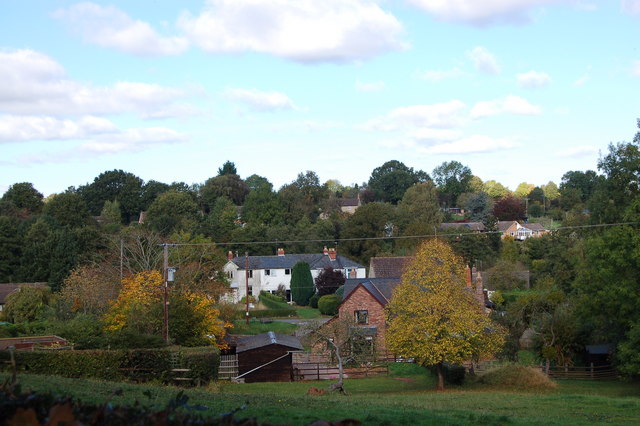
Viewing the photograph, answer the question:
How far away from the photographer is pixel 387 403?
74.2 ft

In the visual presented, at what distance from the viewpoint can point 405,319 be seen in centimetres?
3309

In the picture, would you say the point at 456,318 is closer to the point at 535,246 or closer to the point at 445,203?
the point at 535,246

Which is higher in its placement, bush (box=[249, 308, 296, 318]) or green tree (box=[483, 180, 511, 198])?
green tree (box=[483, 180, 511, 198])

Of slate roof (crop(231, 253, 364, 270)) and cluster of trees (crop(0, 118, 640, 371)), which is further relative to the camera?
slate roof (crop(231, 253, 364, 270))

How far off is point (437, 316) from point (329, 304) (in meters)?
36.9

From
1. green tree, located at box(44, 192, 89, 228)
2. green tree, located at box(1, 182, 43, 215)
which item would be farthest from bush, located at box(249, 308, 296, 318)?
green tree, located at box(1, 182, 43, 215)

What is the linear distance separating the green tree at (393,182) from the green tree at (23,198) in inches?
3032

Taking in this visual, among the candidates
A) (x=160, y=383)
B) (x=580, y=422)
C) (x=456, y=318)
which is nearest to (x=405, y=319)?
(x=456, y=318)

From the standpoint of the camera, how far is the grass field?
1568 centimetres

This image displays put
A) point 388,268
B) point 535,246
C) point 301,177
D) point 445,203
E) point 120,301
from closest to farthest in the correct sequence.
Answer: point 120,301 → point 388,268 → point 535,246 → point 301,177 → point 445,203

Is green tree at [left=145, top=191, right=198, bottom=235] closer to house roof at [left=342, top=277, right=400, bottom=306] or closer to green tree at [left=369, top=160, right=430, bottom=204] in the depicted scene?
house roof at [left=342, top=277, right=400, bottom=306]

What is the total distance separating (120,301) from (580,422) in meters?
26.8

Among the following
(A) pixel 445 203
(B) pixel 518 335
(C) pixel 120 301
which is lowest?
(B) pixel 518 335

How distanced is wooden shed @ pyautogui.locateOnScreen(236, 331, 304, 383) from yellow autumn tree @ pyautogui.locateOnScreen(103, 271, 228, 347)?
2.39 metres
